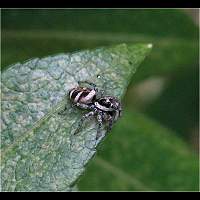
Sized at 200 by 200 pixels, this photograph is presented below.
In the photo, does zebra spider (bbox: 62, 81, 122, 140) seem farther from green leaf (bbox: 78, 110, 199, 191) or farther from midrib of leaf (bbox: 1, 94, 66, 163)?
green leaf (bbox: 78, 110, 199, 191)

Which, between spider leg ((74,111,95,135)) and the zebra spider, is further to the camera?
the zebra spider

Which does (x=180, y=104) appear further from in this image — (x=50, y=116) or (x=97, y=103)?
(x=50, y=116)

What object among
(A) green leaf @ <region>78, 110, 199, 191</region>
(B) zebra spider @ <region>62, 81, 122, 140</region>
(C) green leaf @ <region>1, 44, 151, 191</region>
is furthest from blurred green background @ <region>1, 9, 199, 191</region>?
(C) green leaf @ <region>1, 44, 151, 191</region>

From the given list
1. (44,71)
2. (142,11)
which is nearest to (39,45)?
(142,11)

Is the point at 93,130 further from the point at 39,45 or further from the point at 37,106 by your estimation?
the point at 39,45

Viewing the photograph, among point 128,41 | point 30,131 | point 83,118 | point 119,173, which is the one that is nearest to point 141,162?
point 119,173
